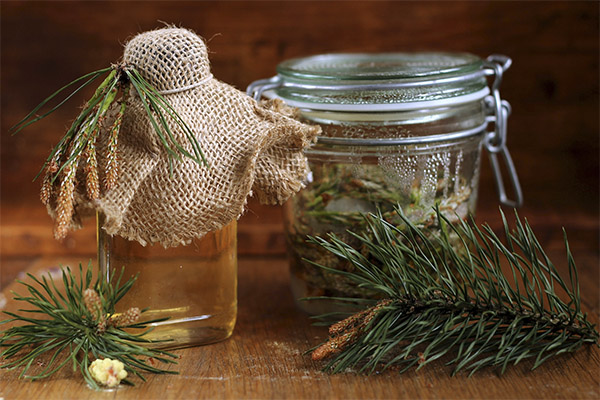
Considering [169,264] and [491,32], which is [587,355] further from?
[491,32]

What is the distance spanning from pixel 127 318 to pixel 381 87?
28 cm

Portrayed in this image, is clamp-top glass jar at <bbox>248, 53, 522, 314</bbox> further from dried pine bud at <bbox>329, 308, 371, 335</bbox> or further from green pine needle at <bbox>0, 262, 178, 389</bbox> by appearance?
green pine needle at <bbox>0, 262, 178, 389</bbox>

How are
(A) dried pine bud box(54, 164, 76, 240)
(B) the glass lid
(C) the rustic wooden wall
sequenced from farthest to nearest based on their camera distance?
(C) the rustic wooden wall < (B) the glass lid < (A) dried pine bud box(54, 164, 76, 240)

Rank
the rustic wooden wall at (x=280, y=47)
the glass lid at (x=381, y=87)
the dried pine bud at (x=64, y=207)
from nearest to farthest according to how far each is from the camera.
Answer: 1. the dried pine bud at (x=64, y=207)
2. the glass lid at (x=381, y=87)
3. the rustic wooden wall at (x=280, y=47)

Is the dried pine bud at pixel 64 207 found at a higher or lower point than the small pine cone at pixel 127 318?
higher

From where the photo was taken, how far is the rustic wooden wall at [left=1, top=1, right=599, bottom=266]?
0.90 meters

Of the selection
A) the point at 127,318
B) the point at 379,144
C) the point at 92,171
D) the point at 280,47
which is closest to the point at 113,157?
the point at 92,171

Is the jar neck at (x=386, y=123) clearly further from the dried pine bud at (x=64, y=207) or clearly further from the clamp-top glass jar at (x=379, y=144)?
the dried pine bud at (x=64, y=207)

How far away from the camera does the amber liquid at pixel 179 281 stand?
0.57m

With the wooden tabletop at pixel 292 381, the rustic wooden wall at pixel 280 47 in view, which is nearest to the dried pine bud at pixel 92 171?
the wooden tabletop at pixel 292 381

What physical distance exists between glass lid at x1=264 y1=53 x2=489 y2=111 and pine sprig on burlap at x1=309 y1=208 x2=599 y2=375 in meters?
0.10

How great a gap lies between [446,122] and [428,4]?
0.34 metres

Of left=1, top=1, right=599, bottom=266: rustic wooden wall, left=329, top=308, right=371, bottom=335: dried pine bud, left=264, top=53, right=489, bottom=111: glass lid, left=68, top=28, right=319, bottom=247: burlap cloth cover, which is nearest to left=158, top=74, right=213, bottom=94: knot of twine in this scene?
left=68, top=28, right=319, bottom=247: burlap cloth cover

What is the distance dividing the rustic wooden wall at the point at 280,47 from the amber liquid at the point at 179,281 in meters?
0.33
